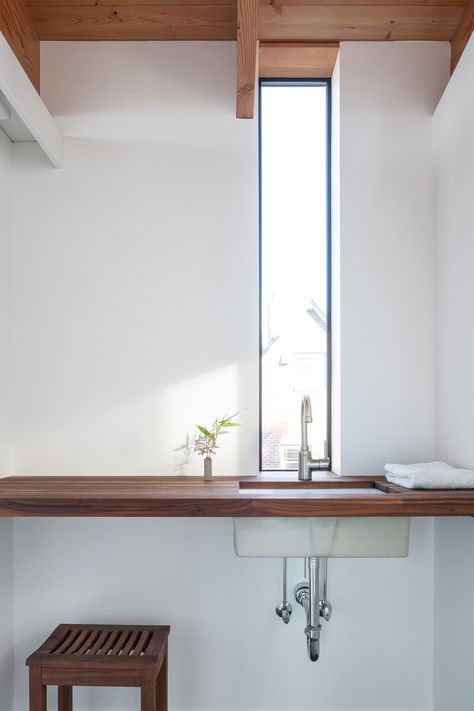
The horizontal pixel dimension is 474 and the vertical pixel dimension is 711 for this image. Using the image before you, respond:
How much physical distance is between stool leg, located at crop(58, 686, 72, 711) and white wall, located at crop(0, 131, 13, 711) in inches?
9.6

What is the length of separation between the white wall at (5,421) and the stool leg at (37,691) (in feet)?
1.16

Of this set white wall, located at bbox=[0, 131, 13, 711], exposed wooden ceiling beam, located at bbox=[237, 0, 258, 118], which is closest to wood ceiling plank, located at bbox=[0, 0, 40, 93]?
white wall, located at bbox=[0, 131, 13, 711]

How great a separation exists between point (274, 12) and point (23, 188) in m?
1.19

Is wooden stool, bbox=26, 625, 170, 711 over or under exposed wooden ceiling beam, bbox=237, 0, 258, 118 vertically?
under

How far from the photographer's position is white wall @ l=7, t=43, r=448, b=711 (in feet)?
8.02

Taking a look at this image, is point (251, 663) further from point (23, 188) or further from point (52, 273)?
point (23, 188)

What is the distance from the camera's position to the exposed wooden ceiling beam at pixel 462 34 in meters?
2.25

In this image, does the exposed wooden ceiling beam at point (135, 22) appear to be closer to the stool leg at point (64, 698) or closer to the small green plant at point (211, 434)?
the small green plant at point (211, 434)

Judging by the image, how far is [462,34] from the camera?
2.34 meters

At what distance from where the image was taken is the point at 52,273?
98.3 inches

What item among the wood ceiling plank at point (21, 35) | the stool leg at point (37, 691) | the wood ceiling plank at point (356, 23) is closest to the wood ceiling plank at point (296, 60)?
the wood ceiling plank at point (356, 23)

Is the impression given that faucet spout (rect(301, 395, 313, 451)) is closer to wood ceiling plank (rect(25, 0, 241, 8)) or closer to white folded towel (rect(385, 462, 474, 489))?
white folded towel (rect(385, 462, 474, 489))

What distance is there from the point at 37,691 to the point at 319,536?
3.49 feet

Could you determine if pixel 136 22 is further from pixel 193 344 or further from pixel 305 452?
pixel 305 452
